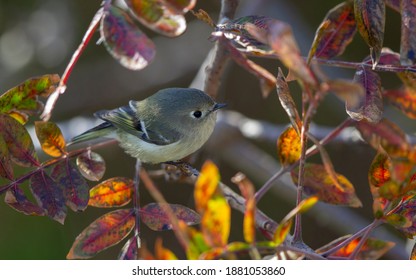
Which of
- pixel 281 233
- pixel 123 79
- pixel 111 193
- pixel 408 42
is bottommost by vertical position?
pixel 123 79

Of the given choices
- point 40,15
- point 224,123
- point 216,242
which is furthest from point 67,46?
point 216,242

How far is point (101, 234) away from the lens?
39.5 inches

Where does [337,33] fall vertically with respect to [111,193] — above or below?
above

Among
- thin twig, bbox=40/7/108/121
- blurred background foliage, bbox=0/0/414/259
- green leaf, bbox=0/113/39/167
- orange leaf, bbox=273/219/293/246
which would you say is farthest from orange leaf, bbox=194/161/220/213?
blurred background foliage, bbox=0/0/414/259

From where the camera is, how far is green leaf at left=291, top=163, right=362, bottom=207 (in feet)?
3.71

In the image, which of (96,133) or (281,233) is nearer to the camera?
(281,233)

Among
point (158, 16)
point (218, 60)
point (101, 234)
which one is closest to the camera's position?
point (158, 16)

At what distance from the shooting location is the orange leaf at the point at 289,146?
1122 millimetres

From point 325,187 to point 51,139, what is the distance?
0.53m

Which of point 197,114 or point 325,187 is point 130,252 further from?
point 197,114

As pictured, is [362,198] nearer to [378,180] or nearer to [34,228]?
[34,228]

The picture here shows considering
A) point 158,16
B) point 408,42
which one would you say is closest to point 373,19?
point 408,42

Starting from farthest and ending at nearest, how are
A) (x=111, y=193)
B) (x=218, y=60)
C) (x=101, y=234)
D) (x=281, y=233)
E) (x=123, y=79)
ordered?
(x=123, y=79), (x=218, y=60), (x=111, y=193), (x=101, y=234), (x=281, y=233)

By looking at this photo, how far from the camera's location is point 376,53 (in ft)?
3.14
